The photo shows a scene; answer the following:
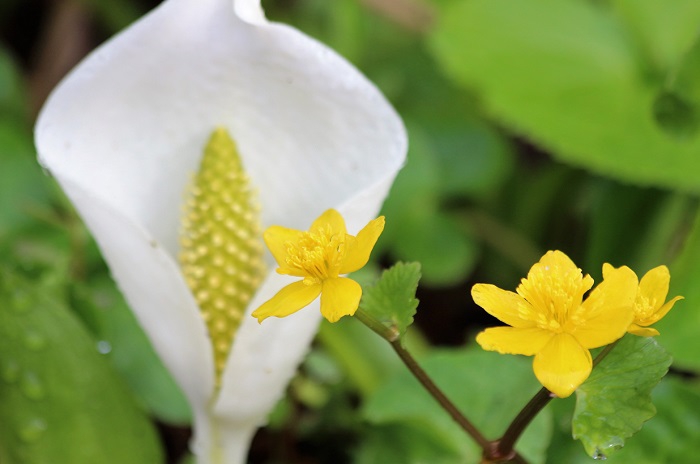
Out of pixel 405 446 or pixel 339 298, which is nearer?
pixel 339 298

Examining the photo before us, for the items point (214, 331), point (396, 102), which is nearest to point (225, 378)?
point (214, 331)

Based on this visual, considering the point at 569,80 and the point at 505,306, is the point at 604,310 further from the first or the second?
the point at 569,80

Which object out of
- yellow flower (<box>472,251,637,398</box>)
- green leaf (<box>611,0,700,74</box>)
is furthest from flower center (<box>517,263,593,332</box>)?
green leaf (<box>611,0,700,74</box>)

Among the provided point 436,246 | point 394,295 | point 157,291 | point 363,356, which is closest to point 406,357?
point 394,295

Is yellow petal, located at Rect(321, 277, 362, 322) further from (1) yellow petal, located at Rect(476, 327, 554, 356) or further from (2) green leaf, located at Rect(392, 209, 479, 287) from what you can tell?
(2) green leaf, located at Rect(392, 209, 479, 287)

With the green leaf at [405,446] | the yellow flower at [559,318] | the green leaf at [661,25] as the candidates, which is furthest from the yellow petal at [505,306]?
the green leaf at [661,25]

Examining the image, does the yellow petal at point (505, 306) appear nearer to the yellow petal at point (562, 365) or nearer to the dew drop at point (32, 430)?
the yellow petal at point (562, 365)
